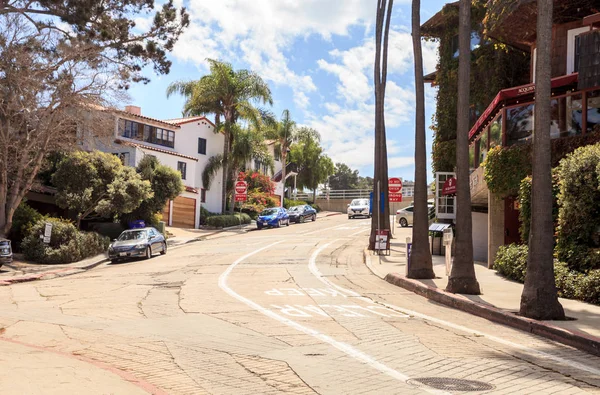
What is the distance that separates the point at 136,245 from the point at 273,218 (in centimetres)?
2078

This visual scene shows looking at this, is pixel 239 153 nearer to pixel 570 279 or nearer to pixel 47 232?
pixel 47 232

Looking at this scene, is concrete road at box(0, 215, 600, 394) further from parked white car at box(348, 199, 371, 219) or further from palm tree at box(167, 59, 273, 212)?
parked white car at box(348, 199, 371, 219)

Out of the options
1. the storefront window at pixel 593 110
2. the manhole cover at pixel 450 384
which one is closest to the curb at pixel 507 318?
the manhole cover at pixel 450 384

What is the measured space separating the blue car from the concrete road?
93.8 ft

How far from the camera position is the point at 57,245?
2753 centimetres

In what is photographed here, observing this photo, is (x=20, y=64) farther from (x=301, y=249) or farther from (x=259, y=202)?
(x=259, y=202)

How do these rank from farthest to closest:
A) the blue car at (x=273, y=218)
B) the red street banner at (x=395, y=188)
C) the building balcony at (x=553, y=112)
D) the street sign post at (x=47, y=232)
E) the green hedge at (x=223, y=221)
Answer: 1. the blue car at (x=273, y=218)
2. the green hedge at (x=223, y=221)
3. the red street banner at (x=395, y=188)
4. the street sign post at (x=47, y=232)
5. the building balcony at (x=553, y=112)

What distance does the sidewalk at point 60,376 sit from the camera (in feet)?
19.6

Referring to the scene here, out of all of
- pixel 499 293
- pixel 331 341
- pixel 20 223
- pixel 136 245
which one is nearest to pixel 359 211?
pixel 136 245

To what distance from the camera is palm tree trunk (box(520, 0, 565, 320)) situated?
37.8ft

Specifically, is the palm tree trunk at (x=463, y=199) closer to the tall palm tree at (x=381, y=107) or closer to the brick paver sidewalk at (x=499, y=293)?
the brick paver sidewalk at (x=499, y=293)

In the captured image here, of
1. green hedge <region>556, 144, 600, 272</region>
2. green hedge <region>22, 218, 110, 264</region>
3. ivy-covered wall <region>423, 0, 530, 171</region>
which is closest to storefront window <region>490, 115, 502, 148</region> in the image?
green hedge <region>556, 144, 600, 272</region>

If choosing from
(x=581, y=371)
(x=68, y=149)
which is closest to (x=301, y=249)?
(x=68, y=149)

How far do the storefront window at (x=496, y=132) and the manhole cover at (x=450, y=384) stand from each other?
15.6 m
